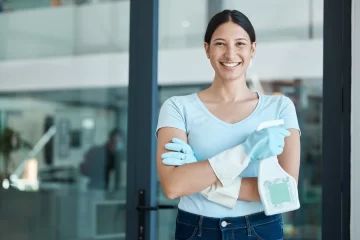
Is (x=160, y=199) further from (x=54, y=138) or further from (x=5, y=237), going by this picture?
(x=5, y=237)

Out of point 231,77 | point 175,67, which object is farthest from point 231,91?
point 175,67

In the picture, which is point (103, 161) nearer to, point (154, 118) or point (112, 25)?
point (154, 118)

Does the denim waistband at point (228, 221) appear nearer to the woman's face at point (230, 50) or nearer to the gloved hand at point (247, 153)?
the gloved hand at point (247, 153)

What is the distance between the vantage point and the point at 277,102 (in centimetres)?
147

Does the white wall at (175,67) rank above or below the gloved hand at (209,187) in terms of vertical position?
above

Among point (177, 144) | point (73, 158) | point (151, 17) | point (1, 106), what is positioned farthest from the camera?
Result: point (1, 106)

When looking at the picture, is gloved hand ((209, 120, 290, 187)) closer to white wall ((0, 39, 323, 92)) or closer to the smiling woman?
the smiling woman

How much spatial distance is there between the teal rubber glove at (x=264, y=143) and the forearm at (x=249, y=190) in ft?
0.25

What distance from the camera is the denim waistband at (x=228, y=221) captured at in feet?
4.54

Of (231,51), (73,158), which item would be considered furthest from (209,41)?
(73,158)

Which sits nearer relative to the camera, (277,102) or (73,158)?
(277,102)

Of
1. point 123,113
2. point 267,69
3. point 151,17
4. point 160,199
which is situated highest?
point 151,17

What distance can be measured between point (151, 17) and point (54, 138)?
1.08m
